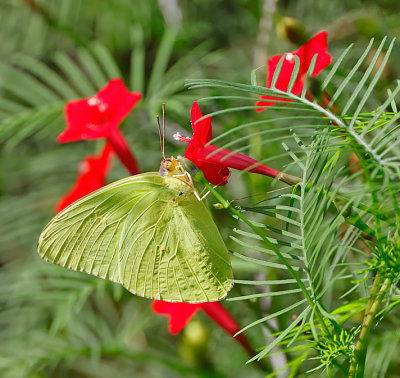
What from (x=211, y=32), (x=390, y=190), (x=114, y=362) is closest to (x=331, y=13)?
(x=211, y=32)

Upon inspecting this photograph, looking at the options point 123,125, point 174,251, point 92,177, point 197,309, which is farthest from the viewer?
point 123,125

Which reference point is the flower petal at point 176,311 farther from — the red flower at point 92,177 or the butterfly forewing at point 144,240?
the red flower at point 92,177

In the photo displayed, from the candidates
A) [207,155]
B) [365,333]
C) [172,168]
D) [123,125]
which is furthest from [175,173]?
[123,125]

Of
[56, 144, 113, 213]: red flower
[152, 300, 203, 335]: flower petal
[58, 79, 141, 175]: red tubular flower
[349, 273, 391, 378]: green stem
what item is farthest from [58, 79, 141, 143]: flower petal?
[349, 273, 391, 378]: green stem

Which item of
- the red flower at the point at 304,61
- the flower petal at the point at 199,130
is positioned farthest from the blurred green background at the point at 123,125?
the flower petal at the point at 199,130

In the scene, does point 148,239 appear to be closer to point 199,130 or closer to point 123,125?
point 199,130

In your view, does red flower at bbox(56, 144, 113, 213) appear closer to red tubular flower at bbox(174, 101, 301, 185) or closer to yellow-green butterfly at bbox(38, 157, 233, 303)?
yellow-green butterfly at bbox(38, 157, 233, 303)
